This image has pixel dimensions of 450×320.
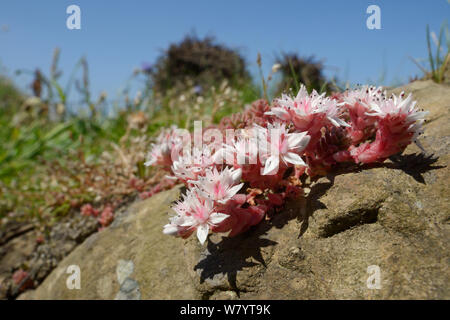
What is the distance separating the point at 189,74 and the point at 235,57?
1473 millimetres

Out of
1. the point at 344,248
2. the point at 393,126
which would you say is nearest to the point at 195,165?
the point at 344,248

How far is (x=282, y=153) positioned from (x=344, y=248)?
0.60m

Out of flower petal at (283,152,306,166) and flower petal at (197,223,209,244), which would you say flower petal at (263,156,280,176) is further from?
flower petal at (197,223,209,244)

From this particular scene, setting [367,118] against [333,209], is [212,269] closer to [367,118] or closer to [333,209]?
[333,209]

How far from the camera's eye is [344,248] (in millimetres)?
1935

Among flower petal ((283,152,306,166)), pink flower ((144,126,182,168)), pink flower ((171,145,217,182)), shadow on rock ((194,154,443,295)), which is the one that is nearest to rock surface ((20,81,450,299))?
shadow on rock ((194,154,443,295))

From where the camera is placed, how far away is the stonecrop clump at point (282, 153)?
6.28ft

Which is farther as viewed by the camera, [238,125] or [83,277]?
[83,277]

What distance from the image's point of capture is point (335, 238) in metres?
2.00

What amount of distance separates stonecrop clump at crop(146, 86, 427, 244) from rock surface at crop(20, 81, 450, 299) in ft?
0.39

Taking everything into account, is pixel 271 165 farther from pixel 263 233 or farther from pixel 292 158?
pixel 263 233

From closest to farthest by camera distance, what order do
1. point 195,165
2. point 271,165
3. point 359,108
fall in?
1. point 271,165
2. point 359,108
3. point 195,165

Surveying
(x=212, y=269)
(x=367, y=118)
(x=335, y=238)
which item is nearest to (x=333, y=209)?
(x=335, y=238)

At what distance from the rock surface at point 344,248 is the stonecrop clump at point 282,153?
0.12 m
